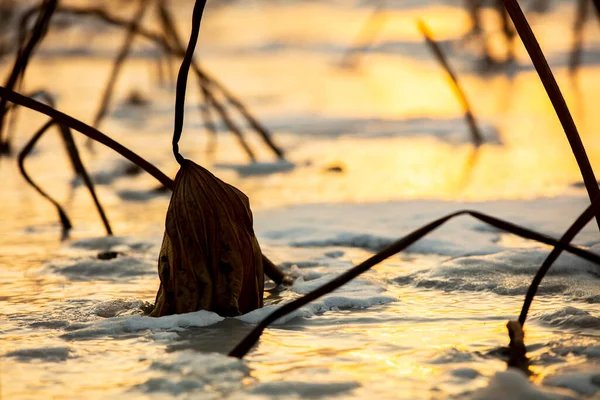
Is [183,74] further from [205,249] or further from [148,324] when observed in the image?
[148,324]

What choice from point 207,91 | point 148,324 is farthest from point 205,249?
point 207,91

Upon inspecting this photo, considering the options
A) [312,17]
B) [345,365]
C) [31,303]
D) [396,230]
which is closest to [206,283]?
[345,365]

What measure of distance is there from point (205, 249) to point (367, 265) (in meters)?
0.35

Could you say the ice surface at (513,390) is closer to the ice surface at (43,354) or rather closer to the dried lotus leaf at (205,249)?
the dried lotus leaf at (205,249)

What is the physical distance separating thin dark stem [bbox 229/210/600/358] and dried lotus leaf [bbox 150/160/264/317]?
22cm

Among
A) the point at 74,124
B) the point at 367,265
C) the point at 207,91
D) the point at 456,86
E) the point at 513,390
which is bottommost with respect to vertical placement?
the point at 513,390

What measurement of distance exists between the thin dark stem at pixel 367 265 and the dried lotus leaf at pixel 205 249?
0.72 feet

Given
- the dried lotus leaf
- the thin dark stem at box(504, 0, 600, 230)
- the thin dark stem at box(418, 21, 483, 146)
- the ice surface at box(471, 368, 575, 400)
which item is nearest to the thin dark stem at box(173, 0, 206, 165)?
the dried lotus leaf

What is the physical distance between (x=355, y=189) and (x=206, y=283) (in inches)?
61.6

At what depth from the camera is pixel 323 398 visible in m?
1.25

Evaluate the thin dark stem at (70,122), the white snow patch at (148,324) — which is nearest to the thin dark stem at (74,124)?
the thin dark stem at (70,122)

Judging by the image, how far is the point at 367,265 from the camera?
51.2 inches

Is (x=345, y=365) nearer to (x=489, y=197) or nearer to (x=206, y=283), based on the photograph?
(x=206, y=283)

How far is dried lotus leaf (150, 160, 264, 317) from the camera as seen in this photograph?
154 centimetres
